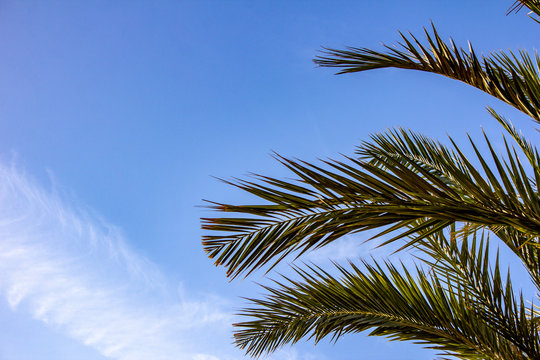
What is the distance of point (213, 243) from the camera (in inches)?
83.0

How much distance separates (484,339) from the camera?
9.11 ft

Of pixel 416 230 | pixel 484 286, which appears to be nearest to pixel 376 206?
pixel 416 230

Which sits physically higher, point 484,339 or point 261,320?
point 261,320

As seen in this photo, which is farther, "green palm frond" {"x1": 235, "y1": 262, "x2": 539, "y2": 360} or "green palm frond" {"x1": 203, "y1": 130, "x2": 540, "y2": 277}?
"green palm frond" {"x1": 235, "y1": 262, "x2": 539, "y2": 360}

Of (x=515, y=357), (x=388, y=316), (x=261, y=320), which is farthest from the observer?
(x=261, y=320)

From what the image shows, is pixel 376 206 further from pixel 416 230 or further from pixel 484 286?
pixel 484 286

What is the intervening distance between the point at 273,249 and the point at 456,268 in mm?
2366

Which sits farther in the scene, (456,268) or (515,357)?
(456,268)

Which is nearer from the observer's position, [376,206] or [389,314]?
[376,206]

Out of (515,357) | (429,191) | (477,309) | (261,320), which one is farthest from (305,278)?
(429,191)

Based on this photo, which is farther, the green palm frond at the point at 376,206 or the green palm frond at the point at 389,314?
the green palm frond at the point at 389,314

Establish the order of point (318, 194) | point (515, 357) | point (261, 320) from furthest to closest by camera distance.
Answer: point (261, 320)
point (515, 357)
point (318, 194)

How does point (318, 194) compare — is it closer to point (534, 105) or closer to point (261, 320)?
point (534, 105)

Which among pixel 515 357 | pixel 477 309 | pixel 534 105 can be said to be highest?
pixel 534 105
